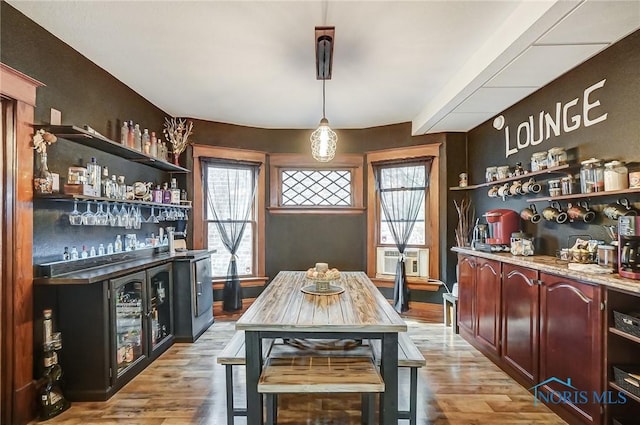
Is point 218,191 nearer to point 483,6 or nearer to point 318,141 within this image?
point 318,141

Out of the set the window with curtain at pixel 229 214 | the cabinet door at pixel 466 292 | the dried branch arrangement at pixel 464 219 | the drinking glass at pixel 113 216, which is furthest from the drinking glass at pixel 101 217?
the dried branch arrangement at pixel 464 219

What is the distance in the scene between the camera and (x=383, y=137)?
475 centimetres

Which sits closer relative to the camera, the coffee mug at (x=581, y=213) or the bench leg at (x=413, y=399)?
the bench leg at (x=413, y=399)

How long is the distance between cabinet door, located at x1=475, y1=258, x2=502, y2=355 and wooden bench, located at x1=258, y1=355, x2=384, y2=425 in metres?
1.54

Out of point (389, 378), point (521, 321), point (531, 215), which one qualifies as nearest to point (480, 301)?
point (521, 321)

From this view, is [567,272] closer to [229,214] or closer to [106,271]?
[106,271]

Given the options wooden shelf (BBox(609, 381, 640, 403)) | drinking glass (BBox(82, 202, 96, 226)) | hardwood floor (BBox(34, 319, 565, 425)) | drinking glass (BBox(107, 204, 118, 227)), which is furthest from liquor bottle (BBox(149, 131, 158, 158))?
wooden shelf (BBox(609, 381, 640, 403))

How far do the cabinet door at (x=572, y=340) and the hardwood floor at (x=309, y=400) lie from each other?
0.89 ft

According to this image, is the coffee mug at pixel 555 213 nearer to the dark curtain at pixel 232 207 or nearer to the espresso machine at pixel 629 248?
the espresso machine at pixel 629 248

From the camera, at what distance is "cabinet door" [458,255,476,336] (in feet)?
11.3

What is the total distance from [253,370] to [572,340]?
192 centimetres

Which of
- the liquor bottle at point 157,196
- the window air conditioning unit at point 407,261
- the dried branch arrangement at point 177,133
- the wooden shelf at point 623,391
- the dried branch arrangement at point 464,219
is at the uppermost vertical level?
the dried branch arrangement at point 177,133

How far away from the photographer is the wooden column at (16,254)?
6.89ft

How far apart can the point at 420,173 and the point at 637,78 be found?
254 centimetres
